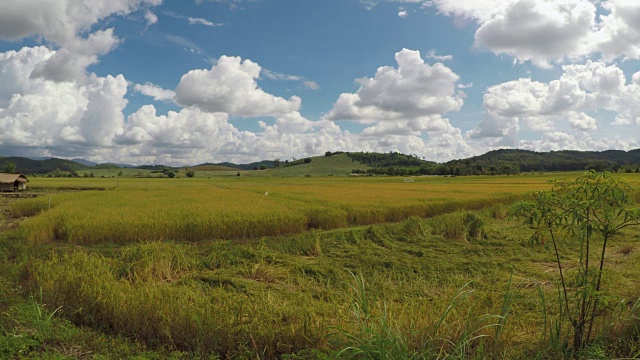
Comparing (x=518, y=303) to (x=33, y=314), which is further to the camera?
(x=518, y=303)

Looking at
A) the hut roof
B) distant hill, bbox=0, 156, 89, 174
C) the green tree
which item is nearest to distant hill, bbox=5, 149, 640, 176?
distant hill, bbox=0, 156, 89, 174

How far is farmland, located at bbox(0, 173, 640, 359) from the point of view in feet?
15.4

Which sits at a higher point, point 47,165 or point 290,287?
point 47,165

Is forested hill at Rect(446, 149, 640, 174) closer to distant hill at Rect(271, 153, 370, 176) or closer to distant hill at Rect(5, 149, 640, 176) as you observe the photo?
distant hill at Rect(5, 149, 640, 176)

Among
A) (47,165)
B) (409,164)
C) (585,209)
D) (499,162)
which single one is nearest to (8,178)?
(585,209)

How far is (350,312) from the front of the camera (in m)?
5.37

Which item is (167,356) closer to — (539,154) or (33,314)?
(33,314)

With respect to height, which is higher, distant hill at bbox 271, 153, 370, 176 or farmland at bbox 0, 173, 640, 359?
distant hill at bbox 271, 153, 370, 176

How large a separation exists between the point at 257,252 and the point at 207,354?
5.88 meters

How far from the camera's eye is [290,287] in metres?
8.18

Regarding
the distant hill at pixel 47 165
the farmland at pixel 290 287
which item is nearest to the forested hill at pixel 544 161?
the farmland at pixel 290 287

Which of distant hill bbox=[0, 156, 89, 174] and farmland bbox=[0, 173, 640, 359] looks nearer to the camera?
farmland bbox=[0, 173, 640, 359]

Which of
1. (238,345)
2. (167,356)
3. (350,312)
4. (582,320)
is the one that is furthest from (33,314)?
(582,320)

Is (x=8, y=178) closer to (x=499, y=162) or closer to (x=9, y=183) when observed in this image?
(x=9, y=183)
